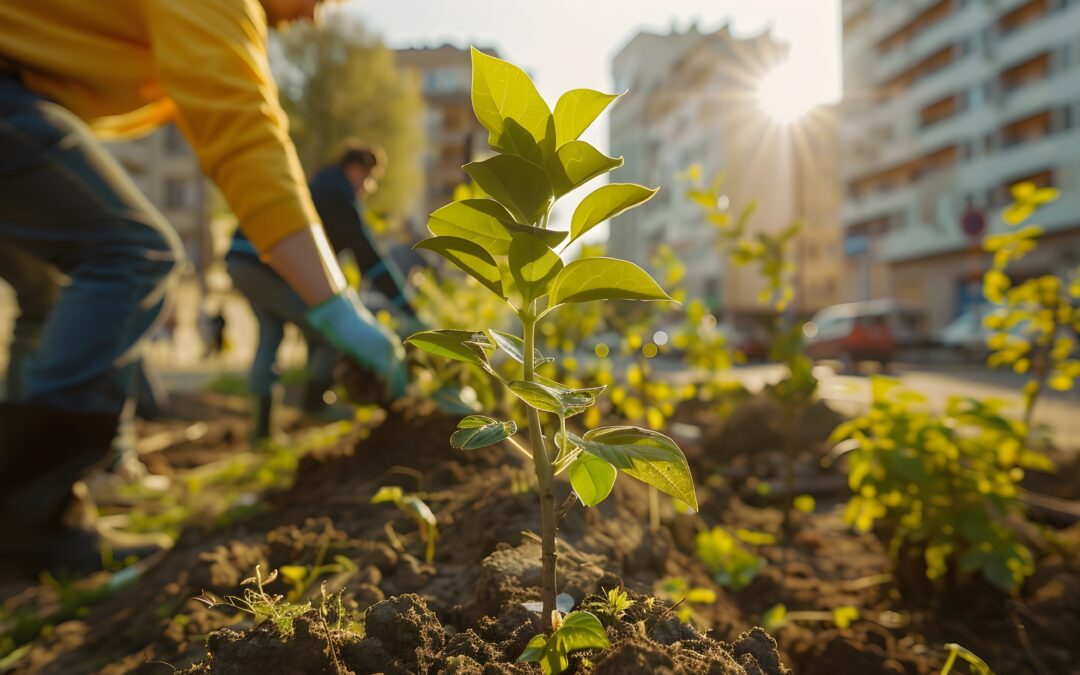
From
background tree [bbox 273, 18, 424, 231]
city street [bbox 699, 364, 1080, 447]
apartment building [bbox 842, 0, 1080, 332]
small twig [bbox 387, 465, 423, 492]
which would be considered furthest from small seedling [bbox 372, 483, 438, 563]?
apartment building [bbox 842, 0, 1080, 332]

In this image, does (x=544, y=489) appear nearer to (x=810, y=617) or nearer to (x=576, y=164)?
(x=576, y=164)

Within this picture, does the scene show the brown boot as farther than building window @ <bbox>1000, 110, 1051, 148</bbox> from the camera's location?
No

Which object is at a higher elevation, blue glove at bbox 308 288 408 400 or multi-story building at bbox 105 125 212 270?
multi-story building at bbox 105 125 212 270

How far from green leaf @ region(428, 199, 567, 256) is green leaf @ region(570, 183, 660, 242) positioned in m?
0.07

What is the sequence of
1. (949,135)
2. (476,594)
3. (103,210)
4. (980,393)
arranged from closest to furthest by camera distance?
(476,594) < (103,210) < (980,393) < (949,135)

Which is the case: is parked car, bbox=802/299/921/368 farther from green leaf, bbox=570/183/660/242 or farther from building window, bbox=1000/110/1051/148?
green leaf, bbox=570/183/660/242

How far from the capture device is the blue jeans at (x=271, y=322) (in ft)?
14.3

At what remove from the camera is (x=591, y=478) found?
74 centimetres

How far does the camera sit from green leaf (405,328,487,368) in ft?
2.59

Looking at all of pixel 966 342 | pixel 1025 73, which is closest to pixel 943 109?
pixel 1025 73

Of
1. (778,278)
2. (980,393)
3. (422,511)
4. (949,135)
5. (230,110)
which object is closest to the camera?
(422,511)

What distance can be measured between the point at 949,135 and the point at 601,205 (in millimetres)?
34022

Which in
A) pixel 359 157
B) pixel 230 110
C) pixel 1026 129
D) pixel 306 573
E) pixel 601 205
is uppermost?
pixel 1026 129

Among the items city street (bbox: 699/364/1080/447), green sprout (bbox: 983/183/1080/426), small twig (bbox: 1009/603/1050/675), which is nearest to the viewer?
small twig (bbox: 1009/603/1050/675)
